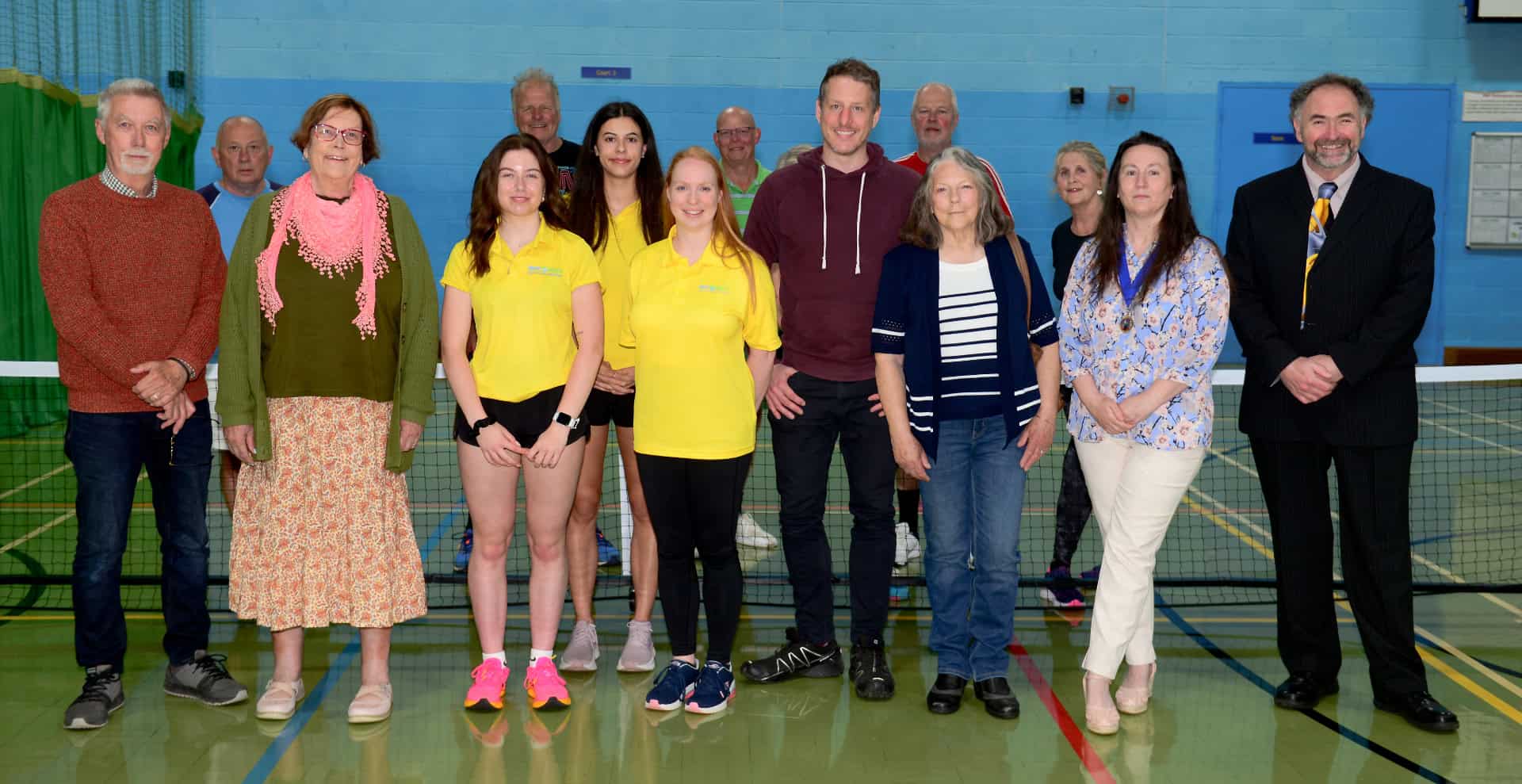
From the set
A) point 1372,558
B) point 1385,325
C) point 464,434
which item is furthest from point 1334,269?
point 464,434

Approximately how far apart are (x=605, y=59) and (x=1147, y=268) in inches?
356

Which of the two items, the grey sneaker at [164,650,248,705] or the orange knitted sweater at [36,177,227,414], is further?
the grey sneaker at [164,650,248,705]

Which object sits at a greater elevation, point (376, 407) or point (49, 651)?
point (376, 407)

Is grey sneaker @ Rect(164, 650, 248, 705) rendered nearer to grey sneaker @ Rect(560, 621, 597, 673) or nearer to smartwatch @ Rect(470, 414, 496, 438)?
grey sneaker @ Rect(560, 621, 597, 673)

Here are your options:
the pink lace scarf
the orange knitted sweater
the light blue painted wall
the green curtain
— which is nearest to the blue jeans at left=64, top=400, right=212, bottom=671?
the orange knitted sweater

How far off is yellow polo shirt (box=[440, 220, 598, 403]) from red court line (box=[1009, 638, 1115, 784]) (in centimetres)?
196

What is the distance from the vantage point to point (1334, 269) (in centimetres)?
406

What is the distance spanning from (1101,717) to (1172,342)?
1205mm

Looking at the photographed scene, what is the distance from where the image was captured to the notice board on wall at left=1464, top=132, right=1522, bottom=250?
12.7 m

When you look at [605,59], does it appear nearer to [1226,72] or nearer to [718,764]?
[1226,72]

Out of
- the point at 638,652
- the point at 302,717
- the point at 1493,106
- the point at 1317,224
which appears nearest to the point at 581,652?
the point at 638,652

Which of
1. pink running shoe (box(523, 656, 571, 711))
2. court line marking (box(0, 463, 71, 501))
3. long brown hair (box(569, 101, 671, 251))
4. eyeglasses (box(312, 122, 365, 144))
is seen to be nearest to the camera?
eyeglasses (box(312, 122, 365, 144))

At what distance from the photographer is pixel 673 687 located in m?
4.21

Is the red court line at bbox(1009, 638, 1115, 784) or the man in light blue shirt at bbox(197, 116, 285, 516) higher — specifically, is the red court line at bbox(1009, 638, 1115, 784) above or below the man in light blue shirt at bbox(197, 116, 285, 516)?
below
